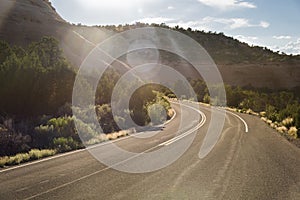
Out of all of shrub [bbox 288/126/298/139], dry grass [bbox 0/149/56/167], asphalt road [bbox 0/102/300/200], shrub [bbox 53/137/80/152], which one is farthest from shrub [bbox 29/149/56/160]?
shrub [bbox 288/126/298/139]

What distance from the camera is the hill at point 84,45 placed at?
54.1 metres

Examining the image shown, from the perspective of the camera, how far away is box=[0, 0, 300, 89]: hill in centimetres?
5406

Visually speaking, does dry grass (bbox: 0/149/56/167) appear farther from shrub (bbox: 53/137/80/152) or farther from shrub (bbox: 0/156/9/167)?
shrub (bbox: 53/137/80/152)

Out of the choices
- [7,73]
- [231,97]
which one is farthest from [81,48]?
[7,73]

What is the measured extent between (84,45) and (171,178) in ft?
175

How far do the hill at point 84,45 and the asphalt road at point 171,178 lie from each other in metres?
38.3

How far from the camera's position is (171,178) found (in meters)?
8.64


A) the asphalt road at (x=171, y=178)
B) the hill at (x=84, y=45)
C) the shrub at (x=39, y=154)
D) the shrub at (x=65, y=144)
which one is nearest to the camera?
the asphalt road at (x=171, y=178)

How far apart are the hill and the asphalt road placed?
3835 centimetres

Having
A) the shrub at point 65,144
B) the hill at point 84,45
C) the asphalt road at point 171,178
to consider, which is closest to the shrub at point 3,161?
the asphalt road at point 171,178

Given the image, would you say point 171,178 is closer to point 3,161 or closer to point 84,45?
point 3,161

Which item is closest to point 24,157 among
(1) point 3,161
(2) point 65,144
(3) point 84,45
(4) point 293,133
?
(1) point 3,161

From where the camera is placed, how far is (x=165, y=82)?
282 ft

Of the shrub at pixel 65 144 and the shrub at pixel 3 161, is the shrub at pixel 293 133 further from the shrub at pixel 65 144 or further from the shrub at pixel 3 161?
the shrub at pixel 3 161
